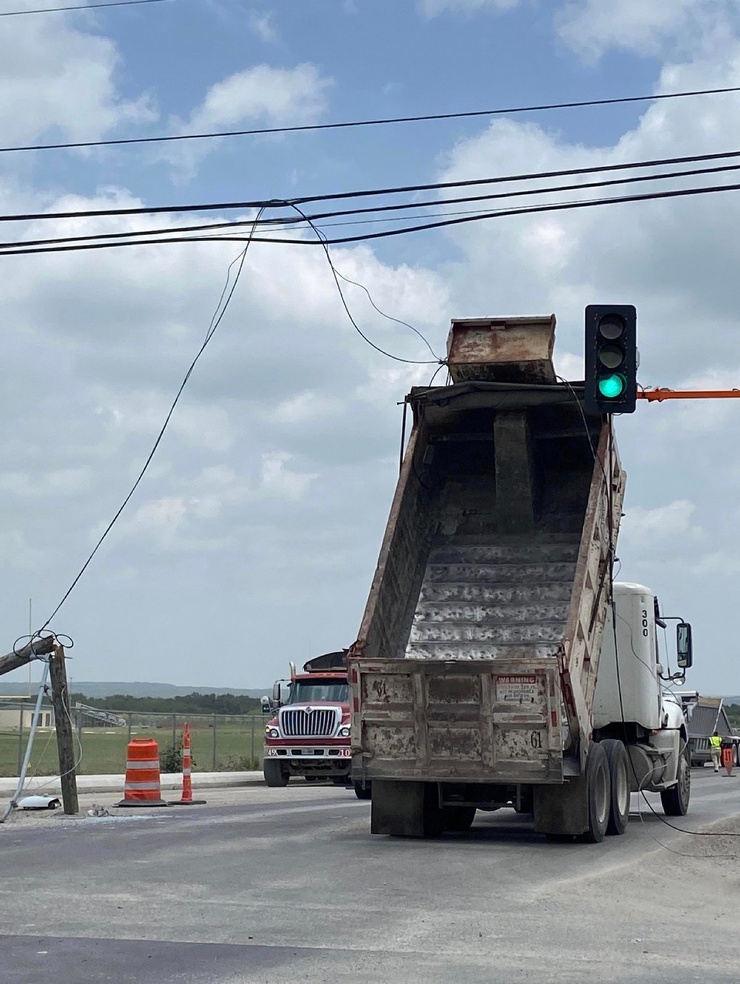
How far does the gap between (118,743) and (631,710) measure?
123 ft

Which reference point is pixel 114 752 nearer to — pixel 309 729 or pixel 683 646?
pixel 309 729

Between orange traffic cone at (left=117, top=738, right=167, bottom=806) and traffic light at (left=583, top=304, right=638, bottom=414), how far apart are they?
9194 millimetres

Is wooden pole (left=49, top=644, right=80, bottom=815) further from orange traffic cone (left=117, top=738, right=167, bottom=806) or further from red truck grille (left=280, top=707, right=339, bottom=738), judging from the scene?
red truck grille (left=280, top=707, right=339, bottom=738)

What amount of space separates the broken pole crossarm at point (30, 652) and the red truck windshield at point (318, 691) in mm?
10056

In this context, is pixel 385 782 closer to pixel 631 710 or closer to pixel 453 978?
pixel 631 710

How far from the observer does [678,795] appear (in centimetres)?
1956

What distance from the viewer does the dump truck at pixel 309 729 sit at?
25703 mm

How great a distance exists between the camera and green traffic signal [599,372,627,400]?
12797 millimetres

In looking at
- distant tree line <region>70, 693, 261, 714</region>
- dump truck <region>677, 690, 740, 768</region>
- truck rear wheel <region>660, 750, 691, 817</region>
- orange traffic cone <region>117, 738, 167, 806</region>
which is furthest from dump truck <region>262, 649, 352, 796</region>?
distant tree line <region>70, 693, 261, 714</region>

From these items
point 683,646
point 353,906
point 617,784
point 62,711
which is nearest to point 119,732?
point 62,711

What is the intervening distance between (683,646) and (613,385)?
6.50 m

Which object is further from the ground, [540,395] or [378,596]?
[540,395]

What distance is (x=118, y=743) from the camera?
170ft

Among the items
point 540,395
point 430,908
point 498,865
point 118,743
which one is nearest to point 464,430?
point 540,395
